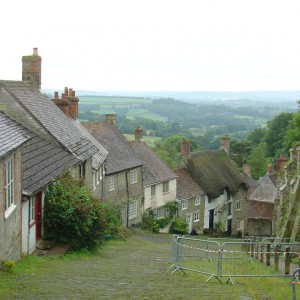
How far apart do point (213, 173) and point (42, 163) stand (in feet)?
104

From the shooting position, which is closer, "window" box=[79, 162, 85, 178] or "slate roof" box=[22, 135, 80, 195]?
"slate roof" box=[22, 135, 80, 195]

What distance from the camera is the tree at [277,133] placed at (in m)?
91.4

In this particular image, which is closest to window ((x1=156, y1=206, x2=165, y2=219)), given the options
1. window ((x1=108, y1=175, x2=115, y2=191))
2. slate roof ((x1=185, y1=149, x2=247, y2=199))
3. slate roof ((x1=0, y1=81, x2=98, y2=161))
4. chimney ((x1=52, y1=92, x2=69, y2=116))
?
slate roof ((x1=185, y1=149, x2=247, y2=199))

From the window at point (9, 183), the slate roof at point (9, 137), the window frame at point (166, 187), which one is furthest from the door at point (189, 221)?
the window at point (9, 183)

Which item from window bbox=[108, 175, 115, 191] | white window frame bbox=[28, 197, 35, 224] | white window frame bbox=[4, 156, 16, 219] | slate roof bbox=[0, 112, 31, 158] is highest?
slate roof bbox=[0, 112, 31, 158]

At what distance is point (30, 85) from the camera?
30.1 metres

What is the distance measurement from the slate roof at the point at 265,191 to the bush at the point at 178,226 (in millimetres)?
9121

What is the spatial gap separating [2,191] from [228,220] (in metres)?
41.6

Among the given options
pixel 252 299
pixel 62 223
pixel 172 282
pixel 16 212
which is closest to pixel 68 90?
pixel 62 223

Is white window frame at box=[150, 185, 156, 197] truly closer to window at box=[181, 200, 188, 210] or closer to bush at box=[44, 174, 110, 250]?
window at box=[181, 200, 188, 210]

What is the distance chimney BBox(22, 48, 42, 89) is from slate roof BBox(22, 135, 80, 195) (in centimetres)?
593

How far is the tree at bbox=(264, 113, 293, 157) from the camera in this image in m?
91.4

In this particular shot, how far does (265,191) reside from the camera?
52.2 metres

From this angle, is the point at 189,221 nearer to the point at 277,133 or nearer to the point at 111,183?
the point at 111,183
